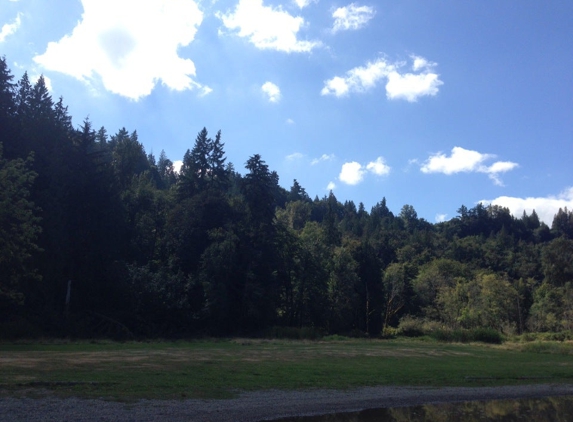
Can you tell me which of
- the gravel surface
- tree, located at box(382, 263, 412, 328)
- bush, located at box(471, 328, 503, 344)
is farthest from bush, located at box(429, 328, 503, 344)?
the gravel surface

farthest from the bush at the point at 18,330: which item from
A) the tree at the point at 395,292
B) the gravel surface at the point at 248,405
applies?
the tree at the point at 395,292

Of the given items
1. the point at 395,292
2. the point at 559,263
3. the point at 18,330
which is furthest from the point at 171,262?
the point at 559,263

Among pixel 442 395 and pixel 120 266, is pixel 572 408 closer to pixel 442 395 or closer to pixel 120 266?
pixel 442 395

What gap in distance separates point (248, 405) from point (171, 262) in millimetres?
51764

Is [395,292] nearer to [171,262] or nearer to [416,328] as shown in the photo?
[416,328]

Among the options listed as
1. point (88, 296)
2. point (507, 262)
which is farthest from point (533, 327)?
point (88, 296)

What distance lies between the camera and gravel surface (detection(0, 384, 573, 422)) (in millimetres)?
13148

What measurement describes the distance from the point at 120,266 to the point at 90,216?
22.7 feet

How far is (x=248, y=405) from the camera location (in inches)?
640

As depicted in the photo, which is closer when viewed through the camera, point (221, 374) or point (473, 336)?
point (221, 374)

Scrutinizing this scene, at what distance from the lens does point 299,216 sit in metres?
158

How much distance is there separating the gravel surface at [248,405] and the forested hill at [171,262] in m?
18.8

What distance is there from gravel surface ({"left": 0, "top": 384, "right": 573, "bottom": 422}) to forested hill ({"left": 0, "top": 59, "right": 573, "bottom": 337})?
1885 cm

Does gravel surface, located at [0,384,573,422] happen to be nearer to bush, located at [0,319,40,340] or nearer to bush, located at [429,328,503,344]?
bush, located at [0,319,40,340]
